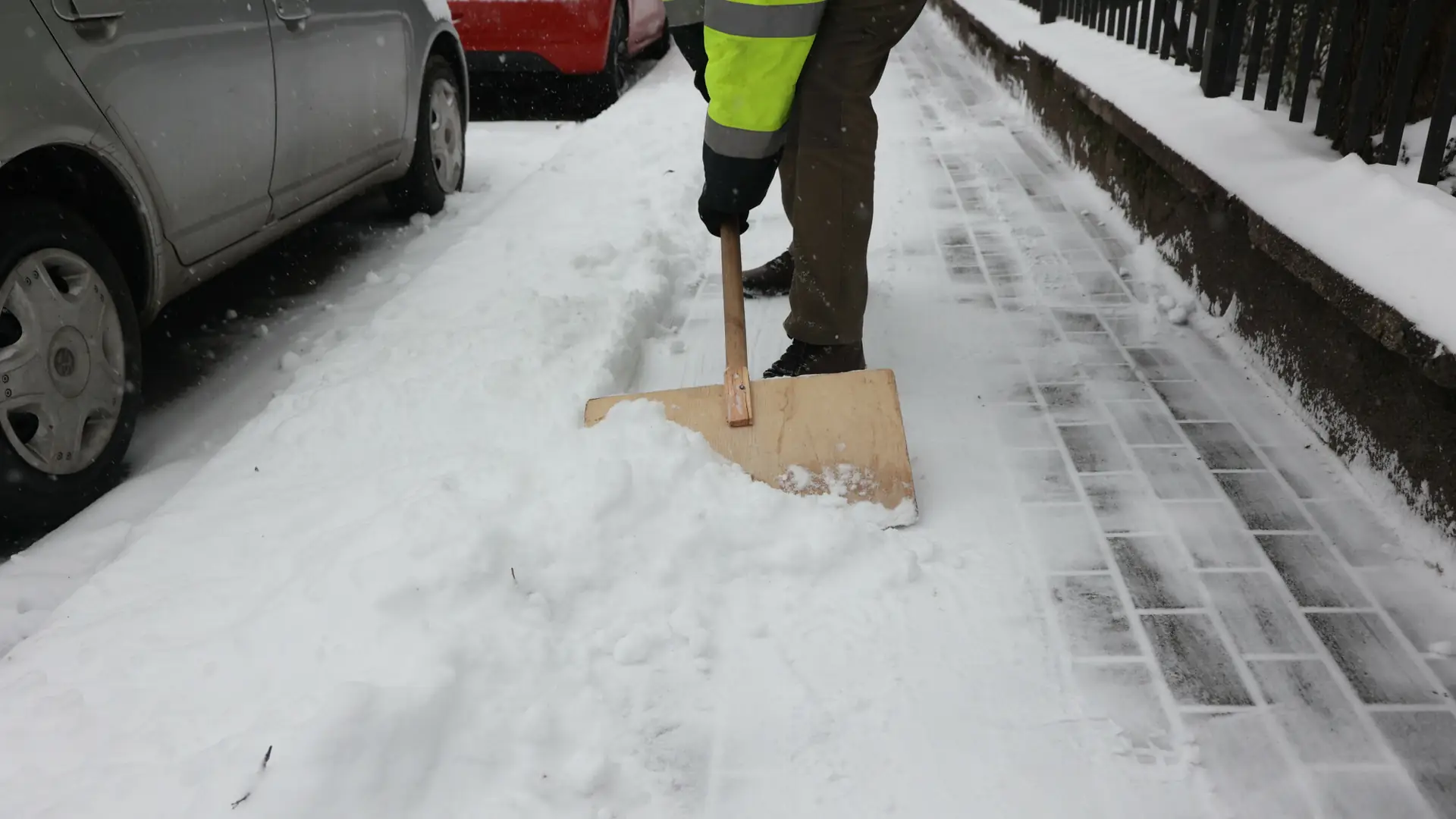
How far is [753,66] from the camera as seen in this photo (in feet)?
7.64

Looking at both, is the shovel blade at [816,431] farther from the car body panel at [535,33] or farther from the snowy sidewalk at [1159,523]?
the car body panel at [535,33]

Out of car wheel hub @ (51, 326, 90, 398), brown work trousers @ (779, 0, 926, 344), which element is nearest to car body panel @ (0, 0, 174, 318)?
car wheel hub @ (51, 326, 90, 398)

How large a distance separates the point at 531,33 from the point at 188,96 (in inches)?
164

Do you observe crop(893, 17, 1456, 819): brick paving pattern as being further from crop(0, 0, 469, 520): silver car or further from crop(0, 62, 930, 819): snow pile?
crop(0, 0, 469, 520): silver car

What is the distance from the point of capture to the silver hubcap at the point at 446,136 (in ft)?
14.8

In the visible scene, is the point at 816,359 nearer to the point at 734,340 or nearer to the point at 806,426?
the point at 734,340

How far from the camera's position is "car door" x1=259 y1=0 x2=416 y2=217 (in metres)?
3.12

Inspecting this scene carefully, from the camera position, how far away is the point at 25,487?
214cm

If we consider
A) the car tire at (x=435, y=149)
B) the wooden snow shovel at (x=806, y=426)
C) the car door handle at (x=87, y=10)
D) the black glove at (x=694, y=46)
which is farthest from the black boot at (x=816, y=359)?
the car tire at (x=435, y=149)

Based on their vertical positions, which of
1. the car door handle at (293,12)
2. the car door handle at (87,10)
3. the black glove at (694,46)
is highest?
the car door handle at (87,10)

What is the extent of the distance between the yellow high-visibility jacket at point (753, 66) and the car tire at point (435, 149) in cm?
226

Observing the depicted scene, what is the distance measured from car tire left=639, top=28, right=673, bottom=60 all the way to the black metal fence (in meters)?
5.98

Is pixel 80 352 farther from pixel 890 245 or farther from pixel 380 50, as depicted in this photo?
pixel 890 245

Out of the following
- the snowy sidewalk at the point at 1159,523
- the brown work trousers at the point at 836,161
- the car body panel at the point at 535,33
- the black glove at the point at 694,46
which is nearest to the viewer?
the snowy sidewalk at the point at 1159,523
